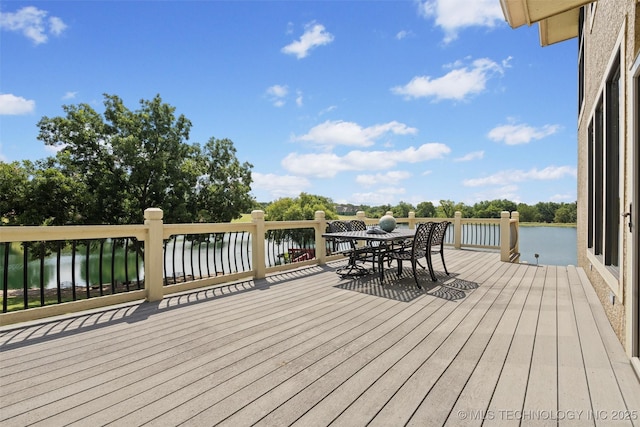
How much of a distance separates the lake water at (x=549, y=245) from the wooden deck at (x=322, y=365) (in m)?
4.80

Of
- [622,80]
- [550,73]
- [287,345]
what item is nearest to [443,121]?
[550,73]

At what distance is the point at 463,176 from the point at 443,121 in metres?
22.9

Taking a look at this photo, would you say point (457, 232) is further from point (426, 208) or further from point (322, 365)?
point (426, 208)

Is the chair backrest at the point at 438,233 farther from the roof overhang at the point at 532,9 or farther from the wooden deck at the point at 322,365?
the roof overhang at the point at 532,9

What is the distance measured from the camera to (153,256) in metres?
3.84

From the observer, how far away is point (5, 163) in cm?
1241

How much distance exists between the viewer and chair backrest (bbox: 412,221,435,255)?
455cm

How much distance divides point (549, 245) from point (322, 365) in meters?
9.98

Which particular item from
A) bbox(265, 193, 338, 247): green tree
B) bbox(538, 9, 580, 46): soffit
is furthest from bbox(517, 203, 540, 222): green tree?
bbox(265, 193, 338, 247): green tree

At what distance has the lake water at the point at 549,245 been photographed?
7910 mm

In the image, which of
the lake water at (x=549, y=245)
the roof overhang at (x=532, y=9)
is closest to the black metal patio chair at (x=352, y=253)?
the roof overhang at (x=532, y=9)

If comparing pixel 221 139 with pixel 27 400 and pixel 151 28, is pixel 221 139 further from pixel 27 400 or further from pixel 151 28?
pixel 27 400

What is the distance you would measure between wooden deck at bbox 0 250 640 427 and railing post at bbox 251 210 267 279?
1328 mm

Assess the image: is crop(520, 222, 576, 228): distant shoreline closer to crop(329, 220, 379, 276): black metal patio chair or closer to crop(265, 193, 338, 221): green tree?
crop(329, 220, 379, 276): black metal patio chair
